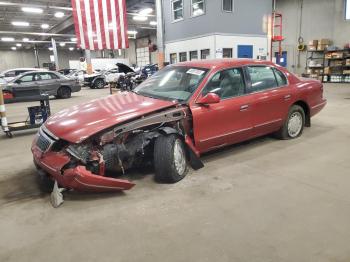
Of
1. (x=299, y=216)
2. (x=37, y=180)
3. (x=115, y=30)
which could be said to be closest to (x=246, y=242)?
A: (x=299, y=216)

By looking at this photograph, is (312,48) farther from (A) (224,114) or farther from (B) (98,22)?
(A) (224,114)

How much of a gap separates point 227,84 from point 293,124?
1.65 meters

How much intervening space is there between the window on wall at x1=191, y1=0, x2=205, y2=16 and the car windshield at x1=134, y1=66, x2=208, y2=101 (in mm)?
9512

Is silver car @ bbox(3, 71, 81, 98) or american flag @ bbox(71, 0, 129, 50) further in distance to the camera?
silver car @ bbox(3, 71, 81, 98)

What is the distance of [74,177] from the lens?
282cm

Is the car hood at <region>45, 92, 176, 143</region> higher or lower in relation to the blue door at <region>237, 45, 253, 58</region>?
lower

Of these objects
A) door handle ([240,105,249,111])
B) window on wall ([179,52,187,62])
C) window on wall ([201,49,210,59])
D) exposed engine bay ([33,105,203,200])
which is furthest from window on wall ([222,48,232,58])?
exposed engine bay ([33,105,203,200])

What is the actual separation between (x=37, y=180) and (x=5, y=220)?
37.9 inches

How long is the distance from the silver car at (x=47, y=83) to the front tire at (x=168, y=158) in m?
8.99

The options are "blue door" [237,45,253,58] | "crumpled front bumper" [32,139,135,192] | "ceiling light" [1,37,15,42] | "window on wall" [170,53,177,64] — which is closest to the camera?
"crumpled front bumper" [32,139,135,192]

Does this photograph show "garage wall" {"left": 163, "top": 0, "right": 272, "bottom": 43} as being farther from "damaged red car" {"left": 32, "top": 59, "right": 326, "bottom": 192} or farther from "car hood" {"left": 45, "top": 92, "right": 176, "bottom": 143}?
"car hood" {"left": 45, "top": 92, "right": 176, "bottom": 143}

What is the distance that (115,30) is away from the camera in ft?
35.5

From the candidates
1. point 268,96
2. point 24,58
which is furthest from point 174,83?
point 24,58

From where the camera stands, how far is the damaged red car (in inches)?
117
